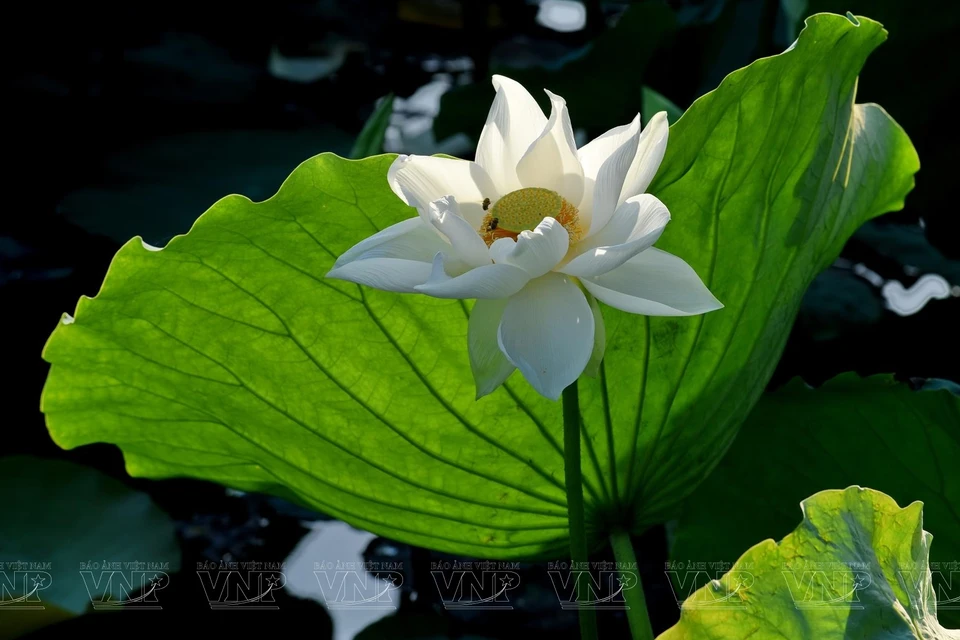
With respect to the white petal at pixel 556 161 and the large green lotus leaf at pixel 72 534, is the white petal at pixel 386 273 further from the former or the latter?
Result: the large green lotus leaf at pixel 72 534

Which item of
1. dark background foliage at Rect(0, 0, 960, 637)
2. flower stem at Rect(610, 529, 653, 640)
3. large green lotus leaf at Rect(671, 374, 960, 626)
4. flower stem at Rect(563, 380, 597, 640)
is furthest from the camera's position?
dark background foliage at Rect(0, 0, 960, 637)

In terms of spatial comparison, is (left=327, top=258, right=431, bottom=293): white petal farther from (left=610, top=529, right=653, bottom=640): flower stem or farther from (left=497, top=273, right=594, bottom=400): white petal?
(left=610, top=529, right=653, bottom=640): flower stem

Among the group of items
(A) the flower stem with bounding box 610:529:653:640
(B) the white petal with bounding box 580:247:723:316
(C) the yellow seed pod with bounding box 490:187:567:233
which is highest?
(C) the yellow seed pod with bounding box 490:187:567:233

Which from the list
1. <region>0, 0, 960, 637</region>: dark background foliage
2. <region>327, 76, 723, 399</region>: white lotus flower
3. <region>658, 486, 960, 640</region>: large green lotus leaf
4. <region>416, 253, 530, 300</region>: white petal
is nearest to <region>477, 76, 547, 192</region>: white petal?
<region>327, 76, 723, 399</region>: white lotus flower

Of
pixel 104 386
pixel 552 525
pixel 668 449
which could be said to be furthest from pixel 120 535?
pixel 668 449

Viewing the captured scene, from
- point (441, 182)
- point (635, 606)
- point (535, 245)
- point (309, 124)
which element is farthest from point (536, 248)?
point (309, 124)

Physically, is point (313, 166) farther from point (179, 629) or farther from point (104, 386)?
point (179, 629)

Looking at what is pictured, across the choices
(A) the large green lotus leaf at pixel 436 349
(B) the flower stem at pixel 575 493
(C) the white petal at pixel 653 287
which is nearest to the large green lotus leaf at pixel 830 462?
(A) the large green lotus leaf at pixel 436 349
